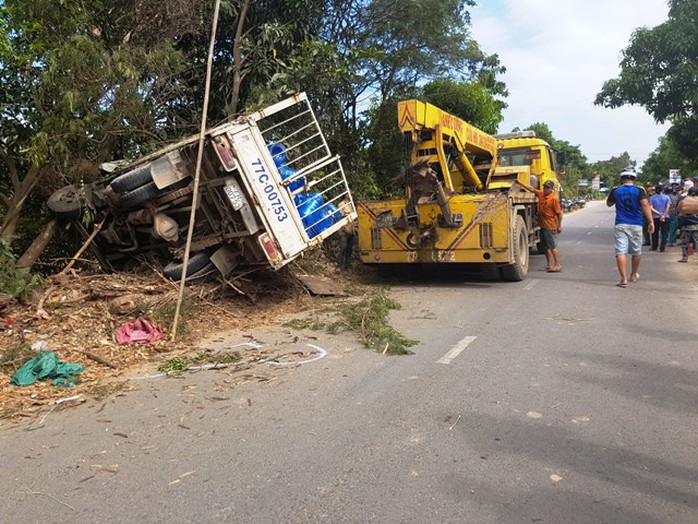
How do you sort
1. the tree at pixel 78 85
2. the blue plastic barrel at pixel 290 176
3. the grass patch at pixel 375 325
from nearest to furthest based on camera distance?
the grass patch at pixel 375 325 → the blue plastic barrel at pixel 290 176 → the tree at pixel 78 85

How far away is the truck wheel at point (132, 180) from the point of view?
24.9 ft

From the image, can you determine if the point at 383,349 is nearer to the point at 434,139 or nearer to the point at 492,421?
the point at 492,421

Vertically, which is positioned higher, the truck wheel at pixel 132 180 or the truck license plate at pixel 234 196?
the truck wheel at pixel 132 180

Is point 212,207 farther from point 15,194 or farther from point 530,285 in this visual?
point 530,285

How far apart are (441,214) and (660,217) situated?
802 centimetres

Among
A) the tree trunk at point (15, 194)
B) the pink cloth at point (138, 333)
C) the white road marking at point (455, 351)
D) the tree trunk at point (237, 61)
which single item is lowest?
the white road marking at point (455, 351)

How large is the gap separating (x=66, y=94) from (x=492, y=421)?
704 cm

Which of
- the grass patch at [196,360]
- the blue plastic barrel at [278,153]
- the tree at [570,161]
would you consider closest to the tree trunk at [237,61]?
the blue plastic barrel at [278,153]

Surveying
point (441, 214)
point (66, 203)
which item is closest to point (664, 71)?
point (441, 214)

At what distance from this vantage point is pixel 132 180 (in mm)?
7641

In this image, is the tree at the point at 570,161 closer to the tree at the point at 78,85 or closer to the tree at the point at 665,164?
the tree at the point at 665,164

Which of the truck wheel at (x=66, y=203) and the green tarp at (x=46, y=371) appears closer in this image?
the green tarp at (x=46, y=371)

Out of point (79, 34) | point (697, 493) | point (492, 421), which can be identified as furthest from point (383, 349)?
point (79, 34)

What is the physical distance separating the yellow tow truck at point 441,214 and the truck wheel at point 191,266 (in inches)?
143
